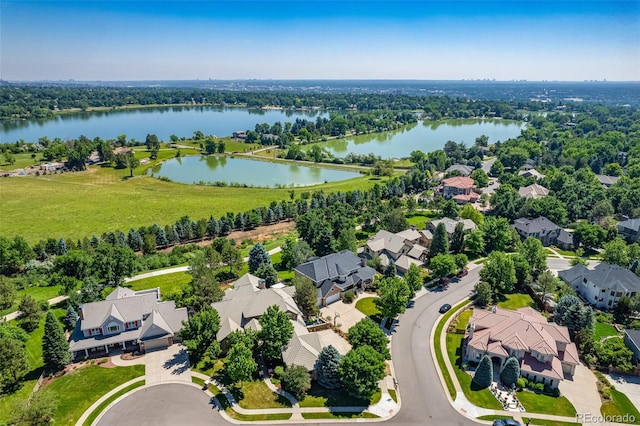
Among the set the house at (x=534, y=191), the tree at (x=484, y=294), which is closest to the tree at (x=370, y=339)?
the tree at (x=484, y=294)

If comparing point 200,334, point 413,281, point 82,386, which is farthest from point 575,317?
point 82,386

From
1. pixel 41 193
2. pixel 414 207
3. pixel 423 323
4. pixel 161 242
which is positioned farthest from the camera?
pixel 41 193

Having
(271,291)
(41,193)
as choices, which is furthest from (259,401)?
(41,193)

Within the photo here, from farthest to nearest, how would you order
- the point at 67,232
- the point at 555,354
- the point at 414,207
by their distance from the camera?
the point at 414,207, the point at 67,232, the point at 555,354

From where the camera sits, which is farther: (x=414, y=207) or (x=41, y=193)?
(x=41, y=193)

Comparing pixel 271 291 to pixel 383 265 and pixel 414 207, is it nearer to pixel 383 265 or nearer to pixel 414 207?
pixel 383 265
